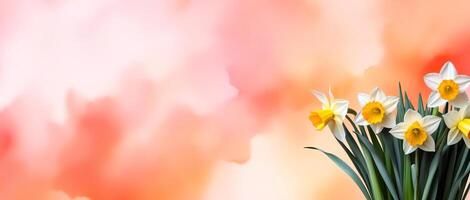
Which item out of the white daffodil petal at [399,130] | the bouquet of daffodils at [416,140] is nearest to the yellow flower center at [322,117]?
the bouquet of daffodils at [416,140]

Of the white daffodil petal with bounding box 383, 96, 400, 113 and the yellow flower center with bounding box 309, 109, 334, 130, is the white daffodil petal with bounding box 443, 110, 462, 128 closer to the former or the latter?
the white daffodil petal with bounding box 383, 96, 400, 113

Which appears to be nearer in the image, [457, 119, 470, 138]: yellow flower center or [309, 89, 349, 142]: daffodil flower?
[457, 119, 470, 138]: yellow flower center

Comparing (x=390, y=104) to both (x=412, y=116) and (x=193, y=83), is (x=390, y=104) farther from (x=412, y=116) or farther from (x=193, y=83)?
(x=193, y=83)

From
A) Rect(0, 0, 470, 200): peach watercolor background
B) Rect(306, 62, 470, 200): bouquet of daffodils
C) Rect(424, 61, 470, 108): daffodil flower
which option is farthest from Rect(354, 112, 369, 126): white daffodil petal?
Rect(0, 0, 470, 200): peach watercolor background

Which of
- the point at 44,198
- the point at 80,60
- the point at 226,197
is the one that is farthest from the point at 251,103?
the point at 44,198

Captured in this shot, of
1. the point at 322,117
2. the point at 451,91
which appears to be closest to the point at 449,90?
the point at 451,91

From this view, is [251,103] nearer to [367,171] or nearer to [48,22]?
[367,171]

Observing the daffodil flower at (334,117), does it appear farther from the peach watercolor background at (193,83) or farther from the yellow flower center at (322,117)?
the peach watercolor background at (193,83)
